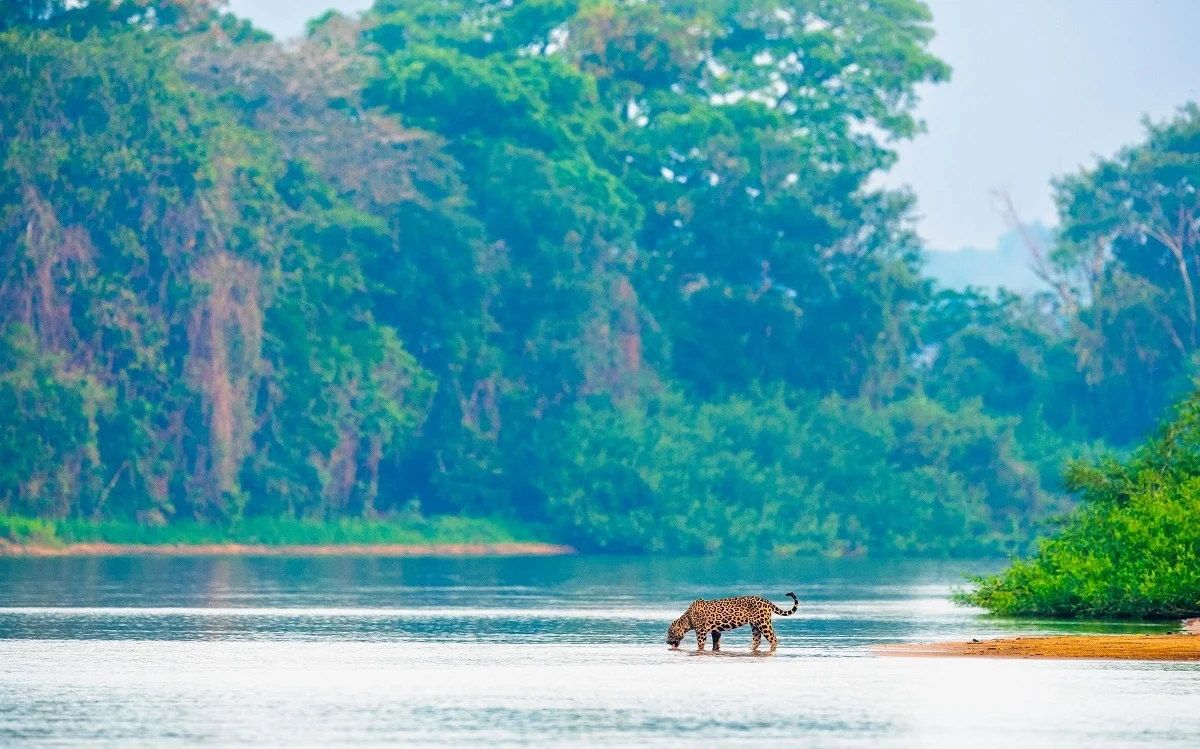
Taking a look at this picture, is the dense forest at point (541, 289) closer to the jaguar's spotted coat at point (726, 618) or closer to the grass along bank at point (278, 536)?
the grass along bank at point (278, 536)

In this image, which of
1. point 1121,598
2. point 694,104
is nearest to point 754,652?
point 1121,598

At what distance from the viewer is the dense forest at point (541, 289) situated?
73.6 m

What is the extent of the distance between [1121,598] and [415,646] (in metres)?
10.3

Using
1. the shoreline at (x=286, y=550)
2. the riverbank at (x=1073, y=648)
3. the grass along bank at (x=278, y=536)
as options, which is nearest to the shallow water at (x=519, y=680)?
the riverbank at (x=1073, y=648)

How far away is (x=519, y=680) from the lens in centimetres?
2578

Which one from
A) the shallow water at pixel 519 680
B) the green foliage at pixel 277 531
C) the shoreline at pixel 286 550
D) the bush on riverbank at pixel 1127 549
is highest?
the green foliage at pixel 277 531

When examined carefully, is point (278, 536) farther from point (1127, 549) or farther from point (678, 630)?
point (678, 630)

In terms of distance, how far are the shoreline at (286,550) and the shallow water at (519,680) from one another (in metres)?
24.1

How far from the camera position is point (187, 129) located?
248ft

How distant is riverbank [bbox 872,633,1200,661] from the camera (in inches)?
1108

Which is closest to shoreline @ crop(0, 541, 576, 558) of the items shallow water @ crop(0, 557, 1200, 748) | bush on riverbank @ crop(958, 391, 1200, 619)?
shallow water @ crop(0, 557, 1200, 748)

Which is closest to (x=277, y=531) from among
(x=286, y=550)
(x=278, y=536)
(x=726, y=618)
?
(x=278, y=536)

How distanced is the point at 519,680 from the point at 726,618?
4.99 meters

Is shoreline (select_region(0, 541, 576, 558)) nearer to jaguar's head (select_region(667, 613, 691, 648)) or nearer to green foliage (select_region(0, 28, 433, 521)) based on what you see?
green foliage (select_region(0, 28, 433, 521))
